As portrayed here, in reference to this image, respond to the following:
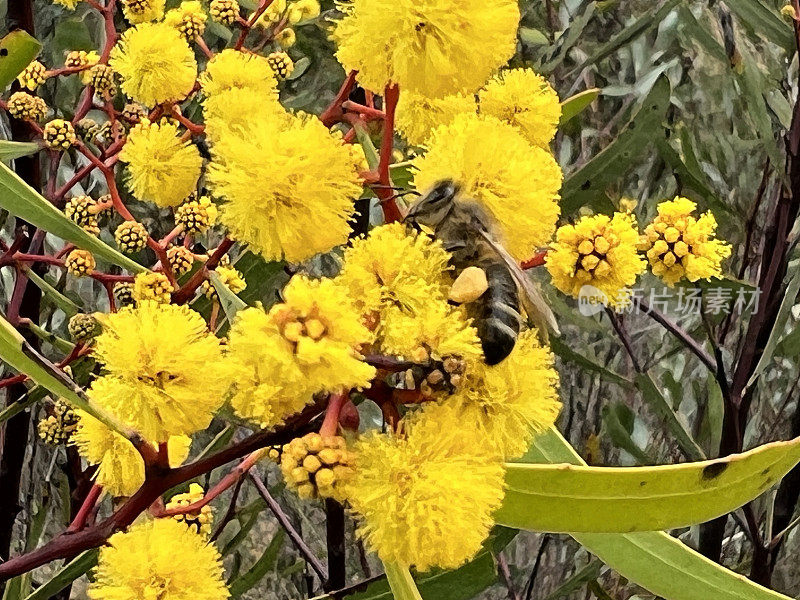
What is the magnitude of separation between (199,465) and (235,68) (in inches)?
14.1

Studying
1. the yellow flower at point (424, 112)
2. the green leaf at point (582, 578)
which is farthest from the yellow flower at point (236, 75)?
the green leaf at point (582, 578)

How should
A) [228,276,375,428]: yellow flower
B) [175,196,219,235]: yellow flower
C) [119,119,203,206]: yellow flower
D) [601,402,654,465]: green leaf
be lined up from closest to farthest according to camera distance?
[228,276,375,428]: yellow flower < [119,119,203,206]: yellow flower < [175,196,219,235]: yellow flower < [601,402,654,465]: green leaf

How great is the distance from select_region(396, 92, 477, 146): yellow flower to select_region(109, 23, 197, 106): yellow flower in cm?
27

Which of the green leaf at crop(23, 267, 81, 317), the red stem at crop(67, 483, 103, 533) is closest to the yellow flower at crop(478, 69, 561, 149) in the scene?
the red stem at crop(67, 483, 103, 533)

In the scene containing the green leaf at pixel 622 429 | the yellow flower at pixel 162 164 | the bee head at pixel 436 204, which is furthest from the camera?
the green leaf at pixel 622 429

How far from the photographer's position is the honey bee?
43 cm

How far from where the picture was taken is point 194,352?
430 mm

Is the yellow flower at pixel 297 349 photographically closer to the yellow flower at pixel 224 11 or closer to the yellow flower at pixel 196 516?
the yellow flower at pixel 196 516

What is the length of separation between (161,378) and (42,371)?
0.24ft

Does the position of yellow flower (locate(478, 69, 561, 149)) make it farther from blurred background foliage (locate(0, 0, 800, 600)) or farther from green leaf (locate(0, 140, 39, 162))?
blurred background foliage (locate(0, 0, 800, 600))

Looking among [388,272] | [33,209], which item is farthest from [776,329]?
[33,209]

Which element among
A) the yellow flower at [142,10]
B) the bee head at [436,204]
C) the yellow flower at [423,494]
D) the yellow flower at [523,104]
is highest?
the yellow flower at [142,10]

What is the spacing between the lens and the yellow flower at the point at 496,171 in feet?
1.50

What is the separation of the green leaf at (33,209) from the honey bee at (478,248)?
0.30m
